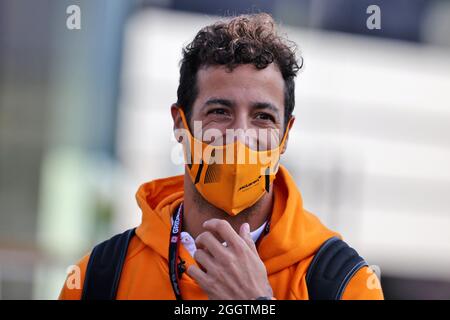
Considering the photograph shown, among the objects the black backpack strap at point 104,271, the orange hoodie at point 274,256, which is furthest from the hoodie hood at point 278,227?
the black backpack strap at point 104,271

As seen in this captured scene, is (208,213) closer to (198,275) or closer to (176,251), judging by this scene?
(176,251)

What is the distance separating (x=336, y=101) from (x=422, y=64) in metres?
→ 2.08

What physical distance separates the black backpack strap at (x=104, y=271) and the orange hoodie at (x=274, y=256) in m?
0.05

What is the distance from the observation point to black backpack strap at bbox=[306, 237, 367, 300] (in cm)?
317

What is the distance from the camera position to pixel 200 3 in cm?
1382

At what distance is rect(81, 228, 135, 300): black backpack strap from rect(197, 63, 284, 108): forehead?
763 mm

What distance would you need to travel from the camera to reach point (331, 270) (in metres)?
3.24

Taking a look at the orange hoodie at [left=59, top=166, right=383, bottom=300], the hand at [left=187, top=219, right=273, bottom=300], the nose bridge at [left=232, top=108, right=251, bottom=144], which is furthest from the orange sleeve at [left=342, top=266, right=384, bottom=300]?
the nose bridge at [left=232, top=108, right=251, bottom=144]

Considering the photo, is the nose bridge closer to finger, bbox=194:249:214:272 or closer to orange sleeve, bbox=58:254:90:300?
finger, bbox=194:249:214:272

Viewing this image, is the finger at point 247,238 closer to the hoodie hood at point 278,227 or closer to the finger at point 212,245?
the finger at point 212,245

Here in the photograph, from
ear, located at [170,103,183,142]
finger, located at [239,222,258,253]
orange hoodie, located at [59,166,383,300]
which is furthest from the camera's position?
ear, located at [170,103,183,142]

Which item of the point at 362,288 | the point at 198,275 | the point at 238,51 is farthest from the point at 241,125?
the point at 362,288

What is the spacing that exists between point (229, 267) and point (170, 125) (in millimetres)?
10313

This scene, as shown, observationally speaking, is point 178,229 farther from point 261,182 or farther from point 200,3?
point 200,3
